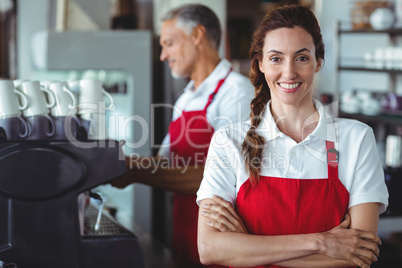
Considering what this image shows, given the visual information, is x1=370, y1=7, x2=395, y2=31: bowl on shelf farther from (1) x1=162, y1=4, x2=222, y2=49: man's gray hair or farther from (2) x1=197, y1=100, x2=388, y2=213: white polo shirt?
(2) x1=197, y1=100, x2=388, y2=213: white polo shirt

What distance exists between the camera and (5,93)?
159cm

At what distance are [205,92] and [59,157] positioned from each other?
86 cm

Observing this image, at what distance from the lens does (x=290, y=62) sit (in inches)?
56.0

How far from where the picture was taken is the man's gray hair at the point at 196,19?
7.45 ft

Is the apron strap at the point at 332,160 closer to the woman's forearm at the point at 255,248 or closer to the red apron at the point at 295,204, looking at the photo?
the red apron at the point at 295,204

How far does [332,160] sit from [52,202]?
2.66ft

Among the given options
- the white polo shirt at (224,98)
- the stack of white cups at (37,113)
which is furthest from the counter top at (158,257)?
the stack of white cups at (37,113)

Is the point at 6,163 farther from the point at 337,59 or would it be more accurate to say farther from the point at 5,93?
the point at 337,59

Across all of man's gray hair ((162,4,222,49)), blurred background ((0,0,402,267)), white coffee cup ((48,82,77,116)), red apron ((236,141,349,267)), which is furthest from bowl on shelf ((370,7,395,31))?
white coffee cup ((48,82,77,116))

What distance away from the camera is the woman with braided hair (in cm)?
135

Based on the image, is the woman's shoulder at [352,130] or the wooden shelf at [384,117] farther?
the wooden shelf at [384,117]

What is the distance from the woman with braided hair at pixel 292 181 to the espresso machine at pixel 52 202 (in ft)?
1.13

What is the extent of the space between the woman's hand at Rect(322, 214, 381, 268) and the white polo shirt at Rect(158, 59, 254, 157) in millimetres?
797

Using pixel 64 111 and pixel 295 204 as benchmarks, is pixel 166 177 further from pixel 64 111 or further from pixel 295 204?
pixel 295 204
